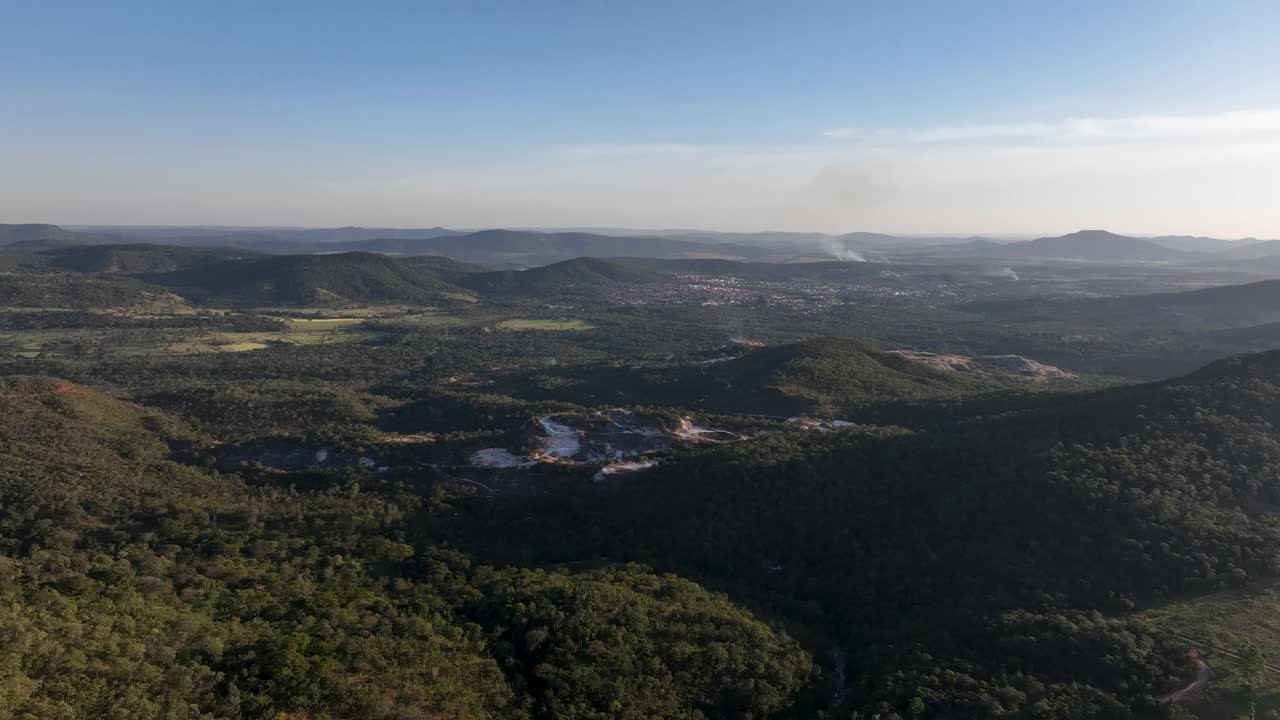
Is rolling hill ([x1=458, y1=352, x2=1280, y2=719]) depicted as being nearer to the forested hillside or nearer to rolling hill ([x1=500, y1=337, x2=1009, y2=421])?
the forested hillside

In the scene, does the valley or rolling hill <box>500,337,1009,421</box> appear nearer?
the valley

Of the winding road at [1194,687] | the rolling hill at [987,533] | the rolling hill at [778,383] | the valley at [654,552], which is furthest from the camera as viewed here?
the rolling hill at [778,383]

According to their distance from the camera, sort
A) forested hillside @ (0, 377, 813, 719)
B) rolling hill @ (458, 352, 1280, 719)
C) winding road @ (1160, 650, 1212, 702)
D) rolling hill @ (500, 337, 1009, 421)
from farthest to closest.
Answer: rolling hill @ (500, 337, 1009, 421) → rolling hill @ (458, 352, 1280, 719) → winding road @ (1160, 650, 1212, 702) → forested hillside @ (0, 377, 813, 719)

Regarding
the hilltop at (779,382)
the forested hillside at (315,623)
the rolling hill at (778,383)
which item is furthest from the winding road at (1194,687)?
the hilltop at (779,382)

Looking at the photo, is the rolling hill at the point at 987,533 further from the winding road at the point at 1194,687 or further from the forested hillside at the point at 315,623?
the forested hillside at the point at 315,623

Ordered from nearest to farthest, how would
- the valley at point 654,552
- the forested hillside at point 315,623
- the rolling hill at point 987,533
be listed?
the forested hillside at point 315,623 < the valley at point 654,552 < the rolling hill at point 987,533

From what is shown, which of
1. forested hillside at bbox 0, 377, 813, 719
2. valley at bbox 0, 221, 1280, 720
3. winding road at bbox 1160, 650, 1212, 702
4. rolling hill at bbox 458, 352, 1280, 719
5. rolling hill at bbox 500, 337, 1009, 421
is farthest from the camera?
rolling hill at bbox 500, 337, 1009, 421

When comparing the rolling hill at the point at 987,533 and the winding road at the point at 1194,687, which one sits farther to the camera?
the rolling hill at the point at 987,533

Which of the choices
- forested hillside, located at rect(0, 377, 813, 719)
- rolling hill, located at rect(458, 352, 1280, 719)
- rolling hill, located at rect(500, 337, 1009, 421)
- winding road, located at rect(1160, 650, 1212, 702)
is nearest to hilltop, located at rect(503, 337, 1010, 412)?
rolling hill, located at rect(500, 337, 1009, 421)

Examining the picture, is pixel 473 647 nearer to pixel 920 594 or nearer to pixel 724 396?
pixel 920 594

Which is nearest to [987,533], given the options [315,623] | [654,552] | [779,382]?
[654,552]

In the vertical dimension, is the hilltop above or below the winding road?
above
